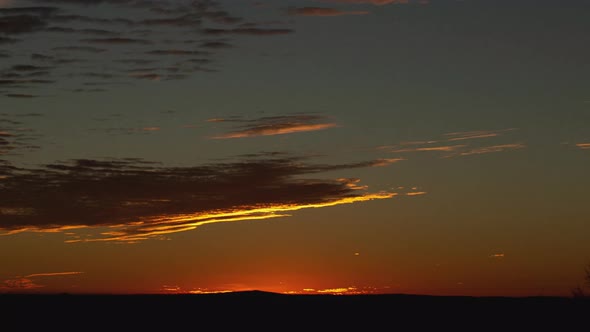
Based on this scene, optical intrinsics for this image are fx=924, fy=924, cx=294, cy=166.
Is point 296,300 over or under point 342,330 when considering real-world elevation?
over

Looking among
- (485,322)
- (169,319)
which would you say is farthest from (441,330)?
(169,319)

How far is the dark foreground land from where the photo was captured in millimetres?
32719

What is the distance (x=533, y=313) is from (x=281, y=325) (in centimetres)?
1031

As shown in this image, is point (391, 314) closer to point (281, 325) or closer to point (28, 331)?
point (281, 325)

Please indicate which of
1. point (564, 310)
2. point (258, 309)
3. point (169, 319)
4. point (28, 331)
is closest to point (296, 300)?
point (258, 309)

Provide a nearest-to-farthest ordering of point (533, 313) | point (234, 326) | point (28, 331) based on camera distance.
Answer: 1. point (28, 331)
2. point (234, 326)
3. point (533, 313)

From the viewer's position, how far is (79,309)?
3778 cm

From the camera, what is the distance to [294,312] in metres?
37.0

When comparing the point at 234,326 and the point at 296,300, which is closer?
the point at 234,326

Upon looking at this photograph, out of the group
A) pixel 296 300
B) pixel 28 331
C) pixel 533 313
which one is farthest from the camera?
pixel 296 300

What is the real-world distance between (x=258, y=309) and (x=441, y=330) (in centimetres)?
895

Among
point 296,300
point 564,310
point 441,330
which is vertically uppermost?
point 296,300

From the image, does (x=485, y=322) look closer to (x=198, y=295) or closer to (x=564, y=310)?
(x=564, y=310)

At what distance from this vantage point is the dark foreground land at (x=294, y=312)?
3272cm
